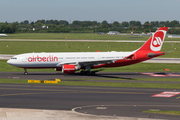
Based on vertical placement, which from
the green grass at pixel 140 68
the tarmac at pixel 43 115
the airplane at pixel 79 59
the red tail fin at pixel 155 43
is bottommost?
the tarmac at pixel 43 115

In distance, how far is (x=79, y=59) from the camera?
1959 inches

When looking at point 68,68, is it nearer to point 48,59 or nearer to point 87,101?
point 48,59

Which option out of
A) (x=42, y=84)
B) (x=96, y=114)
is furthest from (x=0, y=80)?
(x=96, y=114)

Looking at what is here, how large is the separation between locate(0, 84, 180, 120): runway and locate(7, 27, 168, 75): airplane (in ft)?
39.2

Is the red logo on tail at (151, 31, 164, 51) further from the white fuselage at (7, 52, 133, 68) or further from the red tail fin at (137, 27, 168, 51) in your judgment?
the white fuselage at (7, 52, 133, 68)

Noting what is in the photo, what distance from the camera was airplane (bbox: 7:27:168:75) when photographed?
4881 centimetres

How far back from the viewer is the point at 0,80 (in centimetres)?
4325

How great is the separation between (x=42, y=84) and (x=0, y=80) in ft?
27.4

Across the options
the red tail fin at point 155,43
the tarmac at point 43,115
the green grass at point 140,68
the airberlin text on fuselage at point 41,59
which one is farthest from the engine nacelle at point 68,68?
the tarmac at point 43,115

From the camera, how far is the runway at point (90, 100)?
26.0 metres

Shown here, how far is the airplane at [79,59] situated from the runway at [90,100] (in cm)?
1194

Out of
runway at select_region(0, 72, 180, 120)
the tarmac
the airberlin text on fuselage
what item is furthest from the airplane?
the tarmac

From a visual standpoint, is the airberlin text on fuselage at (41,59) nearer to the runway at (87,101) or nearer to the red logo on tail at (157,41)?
the runway at (87,101)

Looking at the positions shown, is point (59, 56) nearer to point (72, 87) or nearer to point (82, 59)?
point (82, 59)
